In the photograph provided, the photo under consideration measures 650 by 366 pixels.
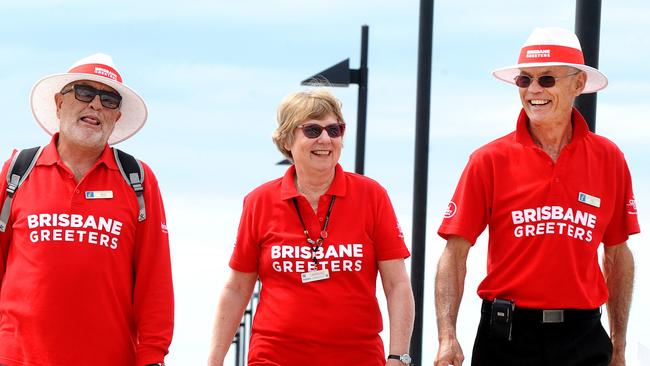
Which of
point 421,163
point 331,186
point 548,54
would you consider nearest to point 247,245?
point 331,186

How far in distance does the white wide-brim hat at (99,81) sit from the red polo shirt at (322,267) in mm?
949

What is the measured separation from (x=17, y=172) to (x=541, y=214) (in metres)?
2.78

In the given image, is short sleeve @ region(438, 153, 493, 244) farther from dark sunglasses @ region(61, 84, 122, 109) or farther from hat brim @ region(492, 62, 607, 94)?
dark sunglasses @ region(61, 84, 122, 109)

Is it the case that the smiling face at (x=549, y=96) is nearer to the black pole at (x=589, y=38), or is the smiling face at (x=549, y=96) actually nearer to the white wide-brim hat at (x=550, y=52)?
the white wide-brim hat at (x=550, y=52)

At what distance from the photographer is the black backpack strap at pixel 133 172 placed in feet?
22.6

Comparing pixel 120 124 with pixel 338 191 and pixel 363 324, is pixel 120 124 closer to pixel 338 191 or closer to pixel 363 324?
pixel 338 191

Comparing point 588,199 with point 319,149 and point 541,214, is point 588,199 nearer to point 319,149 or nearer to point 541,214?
point 541,214

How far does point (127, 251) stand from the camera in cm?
681

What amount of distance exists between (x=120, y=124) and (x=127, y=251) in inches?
37.7

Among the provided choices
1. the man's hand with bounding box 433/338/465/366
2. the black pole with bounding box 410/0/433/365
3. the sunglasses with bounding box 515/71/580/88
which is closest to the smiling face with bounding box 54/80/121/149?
the man's hand with bounding box 433/338/465/366

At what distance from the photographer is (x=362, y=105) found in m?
14.0

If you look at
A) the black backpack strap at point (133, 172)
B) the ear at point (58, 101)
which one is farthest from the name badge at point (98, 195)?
the ear at point (58, 101)

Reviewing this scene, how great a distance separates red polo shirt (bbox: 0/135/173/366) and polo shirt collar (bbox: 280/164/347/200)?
0.67 meters

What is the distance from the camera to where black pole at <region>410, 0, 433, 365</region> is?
12094 millimetres
